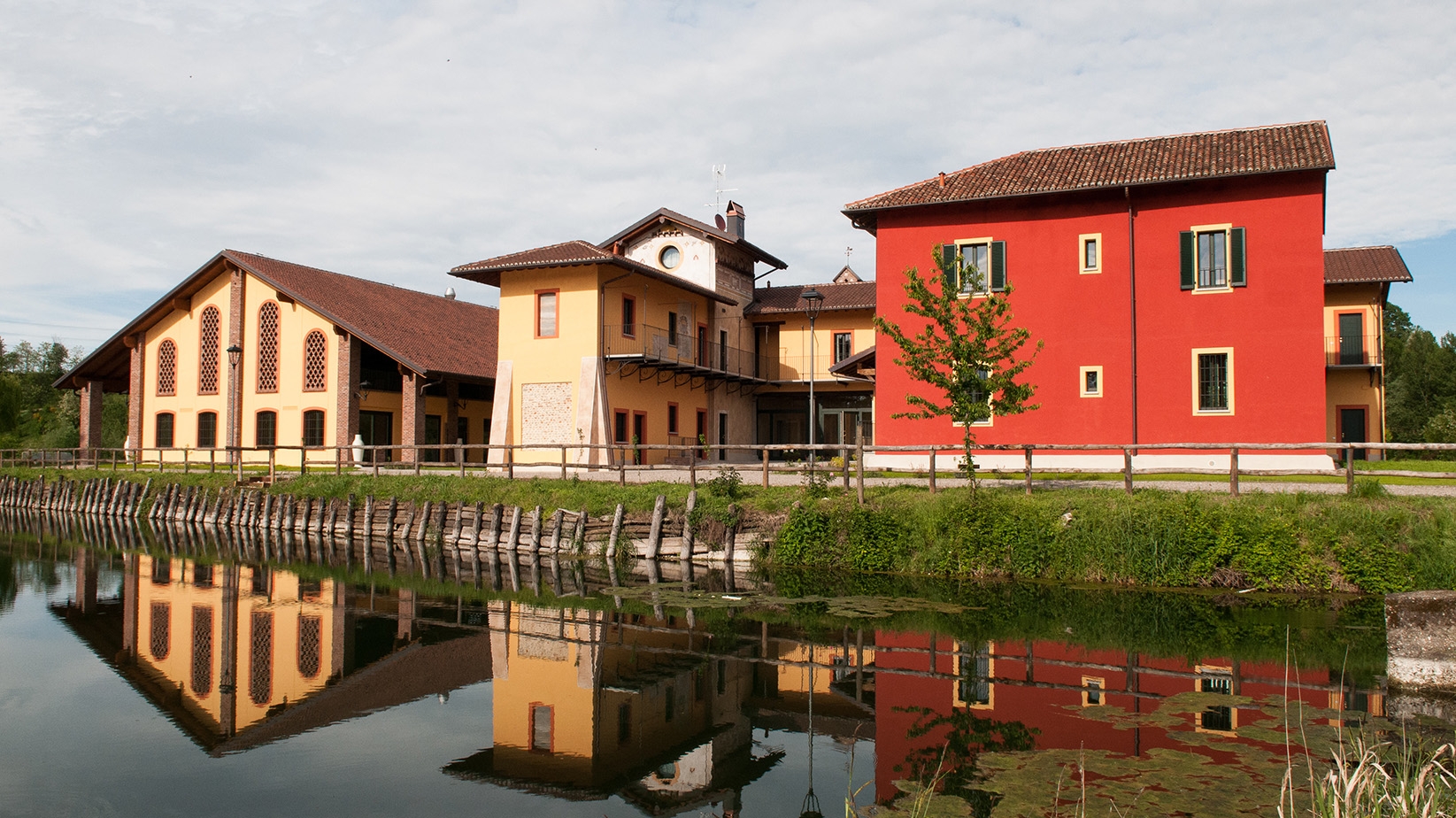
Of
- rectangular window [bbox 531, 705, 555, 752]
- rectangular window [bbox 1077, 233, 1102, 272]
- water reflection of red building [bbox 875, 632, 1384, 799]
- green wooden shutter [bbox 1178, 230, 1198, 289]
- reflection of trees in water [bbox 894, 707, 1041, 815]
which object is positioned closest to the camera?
reflection of trees in water [bbox 894, 707, 1041, 815]

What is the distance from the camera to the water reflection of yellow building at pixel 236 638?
9.60m

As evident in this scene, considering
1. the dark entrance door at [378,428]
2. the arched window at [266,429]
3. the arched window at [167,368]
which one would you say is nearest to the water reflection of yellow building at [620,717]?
the dark entrance door at [378,428]

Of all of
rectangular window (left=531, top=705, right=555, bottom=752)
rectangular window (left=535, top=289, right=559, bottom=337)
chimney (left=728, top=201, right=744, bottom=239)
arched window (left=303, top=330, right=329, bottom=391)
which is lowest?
rectangular window (left=531, top=705, right=555, bottom=752)

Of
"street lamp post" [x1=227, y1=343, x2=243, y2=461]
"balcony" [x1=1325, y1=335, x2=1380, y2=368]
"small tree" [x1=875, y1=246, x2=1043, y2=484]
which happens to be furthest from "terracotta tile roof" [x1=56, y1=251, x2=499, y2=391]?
"balcony" [x1=1325, y1=335, x2=1380, y2=368]

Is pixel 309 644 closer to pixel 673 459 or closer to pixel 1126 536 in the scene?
pixel 1126 536

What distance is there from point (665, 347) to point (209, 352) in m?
16.4

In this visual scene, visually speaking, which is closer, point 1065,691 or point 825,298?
point 1065,691

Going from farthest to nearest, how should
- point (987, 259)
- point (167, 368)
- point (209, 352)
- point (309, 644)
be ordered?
point (167, 368), point (209, 352), point (987, 259), point (309, 644)

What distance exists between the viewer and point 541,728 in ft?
27.6

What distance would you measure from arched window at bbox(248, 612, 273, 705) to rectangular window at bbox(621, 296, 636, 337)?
16950mm

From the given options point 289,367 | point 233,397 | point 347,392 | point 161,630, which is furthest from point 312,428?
point 161,630

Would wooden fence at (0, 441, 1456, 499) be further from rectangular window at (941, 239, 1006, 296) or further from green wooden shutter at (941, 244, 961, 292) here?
rectangular window at (941, 239, 1006, 296)

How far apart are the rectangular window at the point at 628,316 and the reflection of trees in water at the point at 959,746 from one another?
2194 centimetres

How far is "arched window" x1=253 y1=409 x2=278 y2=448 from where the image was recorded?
32.9 m
